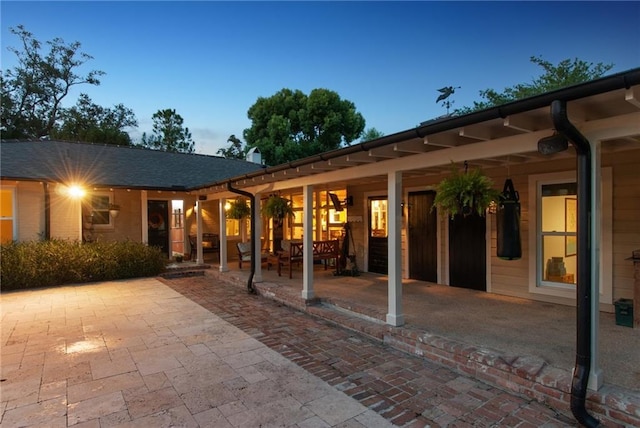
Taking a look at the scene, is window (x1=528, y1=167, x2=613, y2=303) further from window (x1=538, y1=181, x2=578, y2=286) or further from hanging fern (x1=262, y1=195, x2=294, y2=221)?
hanging fern (x1=262, y1=195, x2=294, y2=221)

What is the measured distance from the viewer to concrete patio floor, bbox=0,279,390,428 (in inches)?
106

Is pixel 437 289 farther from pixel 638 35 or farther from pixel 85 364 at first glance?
pixel 638 35

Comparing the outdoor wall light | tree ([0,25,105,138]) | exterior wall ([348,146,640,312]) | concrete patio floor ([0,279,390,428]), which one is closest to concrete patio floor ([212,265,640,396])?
exterior wall ([348,146,640,312])

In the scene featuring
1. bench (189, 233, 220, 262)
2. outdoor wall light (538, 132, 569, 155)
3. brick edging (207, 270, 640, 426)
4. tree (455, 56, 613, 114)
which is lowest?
brick edging (207, 270, 640, 426)

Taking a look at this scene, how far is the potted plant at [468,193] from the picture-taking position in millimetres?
3887

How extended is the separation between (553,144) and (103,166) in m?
11.6

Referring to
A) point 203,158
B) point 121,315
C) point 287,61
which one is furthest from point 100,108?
point 121,315

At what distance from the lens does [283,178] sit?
6.43 meters

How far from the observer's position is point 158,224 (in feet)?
36.2

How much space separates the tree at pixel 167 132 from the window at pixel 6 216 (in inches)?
1005

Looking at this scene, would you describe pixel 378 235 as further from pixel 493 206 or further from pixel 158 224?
pixel 158 224

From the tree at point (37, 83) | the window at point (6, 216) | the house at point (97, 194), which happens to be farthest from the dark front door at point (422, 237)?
the tree at point (37, 83)

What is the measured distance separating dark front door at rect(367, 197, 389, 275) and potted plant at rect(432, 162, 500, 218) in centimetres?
376

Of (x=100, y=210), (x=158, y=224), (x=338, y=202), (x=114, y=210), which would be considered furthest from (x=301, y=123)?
(x=338, y=202)
